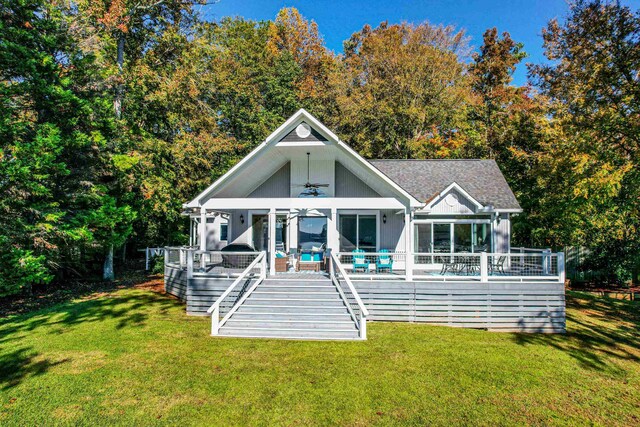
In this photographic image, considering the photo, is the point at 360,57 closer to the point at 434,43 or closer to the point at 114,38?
the point at 434,43

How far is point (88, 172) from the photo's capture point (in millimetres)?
15734

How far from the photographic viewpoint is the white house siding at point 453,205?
14.8 meters

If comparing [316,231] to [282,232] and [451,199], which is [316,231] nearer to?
[282,232]

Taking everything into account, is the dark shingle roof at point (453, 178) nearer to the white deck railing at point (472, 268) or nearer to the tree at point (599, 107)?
the tree at point (599, 107)

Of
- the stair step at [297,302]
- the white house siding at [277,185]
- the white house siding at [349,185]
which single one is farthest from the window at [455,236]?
the stair step at [297,302]

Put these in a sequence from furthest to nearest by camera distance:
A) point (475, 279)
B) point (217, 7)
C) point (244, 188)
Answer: point (217, 7) → point (244, 188) → point (475, 279)

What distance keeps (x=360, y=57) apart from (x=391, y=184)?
2267cm

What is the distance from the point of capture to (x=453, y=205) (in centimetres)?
1490

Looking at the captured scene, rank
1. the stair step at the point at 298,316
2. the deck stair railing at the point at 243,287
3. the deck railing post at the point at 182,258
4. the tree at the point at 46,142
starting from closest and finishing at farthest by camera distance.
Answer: the stair step at the point at 298,316 < the deck stair railing at the point at 243,287 < the tree at the point at 46,142 < the deck railing post at the point at 182,258

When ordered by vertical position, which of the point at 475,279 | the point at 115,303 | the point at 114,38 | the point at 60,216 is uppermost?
the point at 114,38

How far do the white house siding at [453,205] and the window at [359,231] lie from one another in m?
2.59

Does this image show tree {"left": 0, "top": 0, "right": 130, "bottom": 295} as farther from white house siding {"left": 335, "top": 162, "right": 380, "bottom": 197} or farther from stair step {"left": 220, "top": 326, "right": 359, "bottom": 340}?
white house siding {"left": 335, "top": 162, "right": 380, "bottom": 197}

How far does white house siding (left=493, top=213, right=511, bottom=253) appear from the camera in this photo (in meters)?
15.0

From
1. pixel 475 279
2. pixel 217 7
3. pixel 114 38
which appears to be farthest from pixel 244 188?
pixel 217 7
